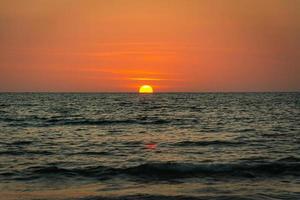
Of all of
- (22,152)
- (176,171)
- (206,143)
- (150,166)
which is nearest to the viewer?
(176,171)

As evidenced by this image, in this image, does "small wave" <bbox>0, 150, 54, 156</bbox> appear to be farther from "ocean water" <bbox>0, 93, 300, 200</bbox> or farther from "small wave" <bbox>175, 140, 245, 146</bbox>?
"small wave" <bbox>175, 140, 245, 146</bbox>

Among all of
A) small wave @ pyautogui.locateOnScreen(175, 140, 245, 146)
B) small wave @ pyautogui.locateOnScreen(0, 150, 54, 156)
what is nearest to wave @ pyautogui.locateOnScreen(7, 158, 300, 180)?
small wave @ pyautogui.locateOnScreen(0, 150, 54, 156)

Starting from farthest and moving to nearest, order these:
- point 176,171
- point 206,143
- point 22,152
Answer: point 206,143 → point 22,152 → point 176,171

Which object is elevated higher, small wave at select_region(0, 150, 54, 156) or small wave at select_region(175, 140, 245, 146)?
small wave at select_region(175, 140, 245, 146)

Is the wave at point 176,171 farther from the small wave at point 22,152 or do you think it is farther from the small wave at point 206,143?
the small wave at point 206,143

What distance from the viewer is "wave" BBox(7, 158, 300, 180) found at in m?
15.7

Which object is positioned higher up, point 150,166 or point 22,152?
point 150,166

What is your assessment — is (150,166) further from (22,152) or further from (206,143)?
(206,143)

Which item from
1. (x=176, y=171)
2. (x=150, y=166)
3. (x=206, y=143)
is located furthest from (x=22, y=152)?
(x=206, y=143)

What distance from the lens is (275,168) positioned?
666 inches

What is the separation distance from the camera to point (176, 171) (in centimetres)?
1630

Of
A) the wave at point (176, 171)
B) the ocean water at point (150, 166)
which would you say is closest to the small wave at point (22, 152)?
the ocean water at point (150, 166)

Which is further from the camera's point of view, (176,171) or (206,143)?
(206,143)

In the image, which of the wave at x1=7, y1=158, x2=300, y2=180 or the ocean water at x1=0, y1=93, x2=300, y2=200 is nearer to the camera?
the ocean water at x1=0, y1=93, x2=300, y2=200
